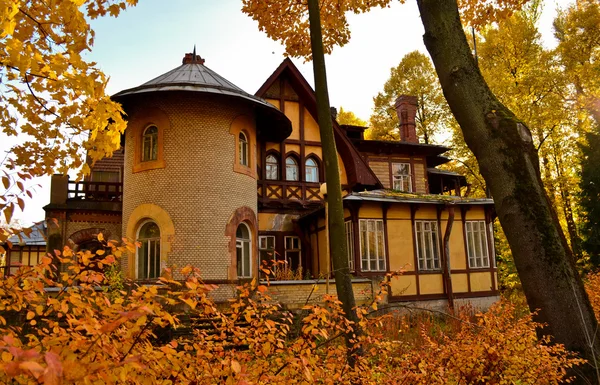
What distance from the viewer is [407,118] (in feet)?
80.8

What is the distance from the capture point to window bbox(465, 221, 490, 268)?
1778 centimetres

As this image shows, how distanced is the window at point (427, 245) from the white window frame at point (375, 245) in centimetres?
139

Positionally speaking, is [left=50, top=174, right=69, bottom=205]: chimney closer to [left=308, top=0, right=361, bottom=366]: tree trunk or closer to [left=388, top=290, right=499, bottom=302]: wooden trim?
[left=388, top=290, right=499, bottom=302]: wooden trim

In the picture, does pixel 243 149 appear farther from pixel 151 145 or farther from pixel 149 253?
pixel 149 253

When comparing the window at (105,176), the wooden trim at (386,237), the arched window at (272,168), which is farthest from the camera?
the window at (105,176)

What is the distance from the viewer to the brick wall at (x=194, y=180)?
1382 centimetres

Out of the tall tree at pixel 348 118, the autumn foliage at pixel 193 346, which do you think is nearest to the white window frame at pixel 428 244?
the autumn foliage at pixel 193 346

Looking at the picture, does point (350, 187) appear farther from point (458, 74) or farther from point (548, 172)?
point (458, 74)

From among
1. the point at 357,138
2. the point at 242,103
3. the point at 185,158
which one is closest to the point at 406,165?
the point at 357,138

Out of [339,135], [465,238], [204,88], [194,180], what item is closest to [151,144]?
[194,180]

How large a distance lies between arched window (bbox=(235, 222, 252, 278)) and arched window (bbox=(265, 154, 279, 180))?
160 inches

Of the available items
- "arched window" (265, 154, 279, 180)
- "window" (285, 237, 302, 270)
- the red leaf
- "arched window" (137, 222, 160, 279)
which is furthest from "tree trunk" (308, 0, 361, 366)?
"window" (285, 237, 302, 270)

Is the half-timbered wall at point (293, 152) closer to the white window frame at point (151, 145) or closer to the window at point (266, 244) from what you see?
the window at point (266, 244)

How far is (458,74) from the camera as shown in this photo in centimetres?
551
